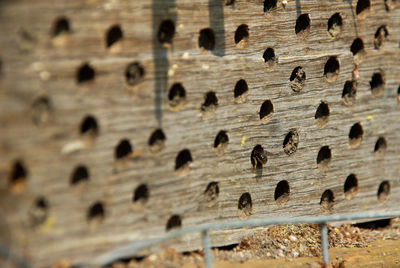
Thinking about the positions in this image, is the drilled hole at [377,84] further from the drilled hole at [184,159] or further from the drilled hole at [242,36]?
the drilled hole at [184,159]

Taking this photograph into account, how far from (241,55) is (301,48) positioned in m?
0.83

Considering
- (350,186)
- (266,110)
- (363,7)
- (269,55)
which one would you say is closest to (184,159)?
(266,110)

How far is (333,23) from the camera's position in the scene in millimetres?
7148

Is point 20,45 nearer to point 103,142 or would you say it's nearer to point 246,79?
point 103,142

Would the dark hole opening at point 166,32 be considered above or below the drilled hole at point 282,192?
above

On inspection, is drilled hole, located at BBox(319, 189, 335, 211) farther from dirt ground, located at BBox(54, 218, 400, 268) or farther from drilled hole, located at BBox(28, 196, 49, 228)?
drilled hole, located at BBox(28, 196, 49, 228)

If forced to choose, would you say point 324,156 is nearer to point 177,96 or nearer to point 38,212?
point 177,96

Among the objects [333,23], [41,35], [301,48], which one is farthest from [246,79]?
[41,35]

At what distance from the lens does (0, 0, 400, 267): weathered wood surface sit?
198 inches

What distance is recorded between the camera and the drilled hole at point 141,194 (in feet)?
19.1

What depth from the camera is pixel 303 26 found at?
6.96 metres

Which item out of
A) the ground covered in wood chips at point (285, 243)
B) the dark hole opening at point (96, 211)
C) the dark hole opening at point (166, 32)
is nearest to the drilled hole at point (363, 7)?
the ground covered in wood chips at point (285, 243)

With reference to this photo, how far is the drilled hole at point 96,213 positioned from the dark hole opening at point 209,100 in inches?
55.6

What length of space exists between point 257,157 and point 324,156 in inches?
39.7
